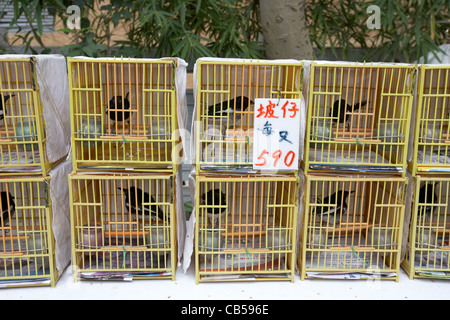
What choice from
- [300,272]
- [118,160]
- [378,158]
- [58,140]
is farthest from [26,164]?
[378,158]

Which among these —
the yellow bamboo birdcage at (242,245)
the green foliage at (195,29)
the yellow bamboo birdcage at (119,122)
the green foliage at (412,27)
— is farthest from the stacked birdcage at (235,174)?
the green foliage at (412,27)

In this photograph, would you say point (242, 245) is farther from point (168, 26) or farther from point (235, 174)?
point (168, 26)

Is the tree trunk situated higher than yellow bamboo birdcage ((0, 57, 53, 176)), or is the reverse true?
the tree trunk

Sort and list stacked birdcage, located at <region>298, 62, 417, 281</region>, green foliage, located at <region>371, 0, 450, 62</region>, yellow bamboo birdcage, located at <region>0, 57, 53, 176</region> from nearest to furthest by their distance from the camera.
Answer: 1. yellow bamboo birdcage, located at <region>0, 57, 53, 176</region>
2. stacked birdcage, located at <region>298, 62, 417, 281</region>
3. green foliage, located at <region>371, 0, 450, 62</region>

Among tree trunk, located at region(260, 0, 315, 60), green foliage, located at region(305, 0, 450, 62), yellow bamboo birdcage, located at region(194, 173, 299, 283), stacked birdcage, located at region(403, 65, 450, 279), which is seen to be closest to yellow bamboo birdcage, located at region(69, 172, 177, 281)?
yellow bamboo birdcage, located at region(194, 173, 299, 283)

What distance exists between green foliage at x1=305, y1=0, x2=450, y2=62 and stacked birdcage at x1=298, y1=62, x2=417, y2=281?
2.00 ft

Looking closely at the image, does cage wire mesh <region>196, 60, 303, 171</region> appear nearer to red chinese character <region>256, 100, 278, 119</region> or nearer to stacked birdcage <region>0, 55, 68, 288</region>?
red chinese character <region>256, 100, 278, 119</region>

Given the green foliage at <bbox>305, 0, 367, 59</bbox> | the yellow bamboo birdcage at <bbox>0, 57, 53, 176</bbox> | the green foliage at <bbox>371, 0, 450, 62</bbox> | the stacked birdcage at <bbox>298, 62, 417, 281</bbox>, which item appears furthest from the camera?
the green foliage at <bbox>305, 0, 367, 59</bbox>

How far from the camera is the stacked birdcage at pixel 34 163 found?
140 cm

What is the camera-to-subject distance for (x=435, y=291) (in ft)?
4.92

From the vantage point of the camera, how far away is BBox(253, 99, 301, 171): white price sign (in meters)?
1.41

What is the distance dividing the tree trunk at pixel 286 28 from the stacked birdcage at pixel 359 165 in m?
0.52

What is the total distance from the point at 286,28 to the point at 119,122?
100 centimetres
